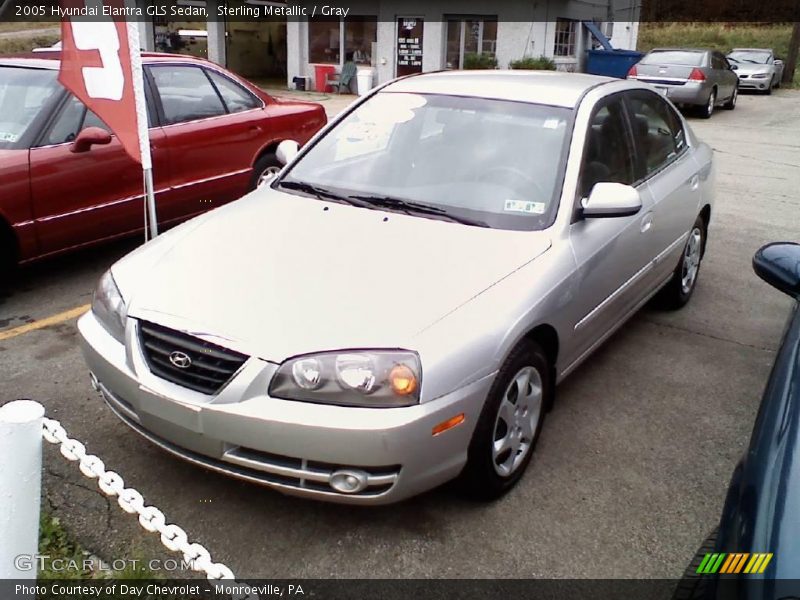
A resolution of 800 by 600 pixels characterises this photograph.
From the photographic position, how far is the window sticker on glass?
3391 mm

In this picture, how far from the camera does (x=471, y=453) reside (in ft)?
9.18

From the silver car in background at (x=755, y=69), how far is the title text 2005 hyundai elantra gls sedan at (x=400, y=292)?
22216 millimetres

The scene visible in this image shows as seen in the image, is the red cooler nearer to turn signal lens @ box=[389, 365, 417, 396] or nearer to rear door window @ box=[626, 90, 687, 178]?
rear door window @ box=[626, 90, 687, 178]

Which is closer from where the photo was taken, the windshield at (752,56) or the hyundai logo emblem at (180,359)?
the hyundai logo emblem at (180,359)

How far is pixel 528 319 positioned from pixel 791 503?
1.30 meters

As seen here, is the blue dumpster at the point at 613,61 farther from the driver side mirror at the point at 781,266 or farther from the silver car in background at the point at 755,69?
the driver side mirror at the point at 781,266

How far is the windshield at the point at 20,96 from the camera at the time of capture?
5.02 metres

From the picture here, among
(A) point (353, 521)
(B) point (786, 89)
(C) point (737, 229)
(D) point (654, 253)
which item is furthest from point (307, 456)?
(B) point (786, 89)

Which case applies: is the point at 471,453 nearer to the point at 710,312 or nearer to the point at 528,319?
the point at 528,319

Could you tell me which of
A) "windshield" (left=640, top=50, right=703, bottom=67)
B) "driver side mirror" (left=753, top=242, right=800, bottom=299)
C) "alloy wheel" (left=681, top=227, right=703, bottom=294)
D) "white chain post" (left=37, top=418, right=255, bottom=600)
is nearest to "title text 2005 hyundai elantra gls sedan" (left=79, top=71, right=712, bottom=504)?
"white chain post" (left=37, top=418, right=255, bottom=600)

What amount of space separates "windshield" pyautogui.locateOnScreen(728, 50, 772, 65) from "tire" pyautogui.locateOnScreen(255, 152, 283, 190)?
22281 millimetres

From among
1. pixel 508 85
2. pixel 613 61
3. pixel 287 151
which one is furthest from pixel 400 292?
pixel 613 61

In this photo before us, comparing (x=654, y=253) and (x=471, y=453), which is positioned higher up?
(x=654, y=253)

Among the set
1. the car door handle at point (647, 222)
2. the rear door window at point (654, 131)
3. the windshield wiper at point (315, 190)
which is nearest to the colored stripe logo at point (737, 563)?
the windshield wiper at point (315, 190)
